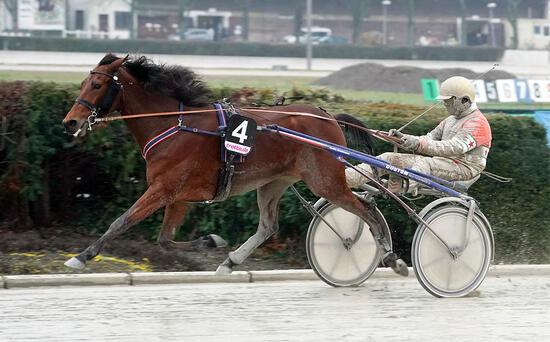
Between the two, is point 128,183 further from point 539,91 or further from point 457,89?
point 539,91

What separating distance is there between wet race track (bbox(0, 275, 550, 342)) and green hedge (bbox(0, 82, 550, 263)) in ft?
3.21

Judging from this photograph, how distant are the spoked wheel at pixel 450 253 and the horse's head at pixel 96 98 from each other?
2444mm

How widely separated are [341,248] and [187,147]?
60.2 inches

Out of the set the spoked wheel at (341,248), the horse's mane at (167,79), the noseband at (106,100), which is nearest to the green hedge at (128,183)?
the spoked wheel at (341,248)

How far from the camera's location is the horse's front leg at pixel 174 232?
6121mm

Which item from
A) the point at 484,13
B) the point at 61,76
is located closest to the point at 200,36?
the point at 484,13

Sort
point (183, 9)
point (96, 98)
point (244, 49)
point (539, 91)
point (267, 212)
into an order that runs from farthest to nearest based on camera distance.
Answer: point (183, 9), point (244, 49), point (539, 91), point (267, 212), point (96, 98)

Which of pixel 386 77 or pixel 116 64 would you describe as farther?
pixel 386 77

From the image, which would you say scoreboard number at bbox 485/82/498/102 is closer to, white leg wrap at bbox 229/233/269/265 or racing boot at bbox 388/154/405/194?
racing boot at bbox 388/154/405/194

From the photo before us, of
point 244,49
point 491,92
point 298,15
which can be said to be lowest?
point 491,92

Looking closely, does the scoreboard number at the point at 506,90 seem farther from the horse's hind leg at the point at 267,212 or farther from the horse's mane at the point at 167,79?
the horse's mane at the point at 167,79

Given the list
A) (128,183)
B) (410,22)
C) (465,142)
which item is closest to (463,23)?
(410,22)

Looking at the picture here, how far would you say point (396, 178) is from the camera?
636 centimetres

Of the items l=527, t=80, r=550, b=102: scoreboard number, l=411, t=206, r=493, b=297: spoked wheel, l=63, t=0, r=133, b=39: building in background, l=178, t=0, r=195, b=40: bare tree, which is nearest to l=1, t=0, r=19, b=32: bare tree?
l=63, t=0, r=133, b=39: building in background
